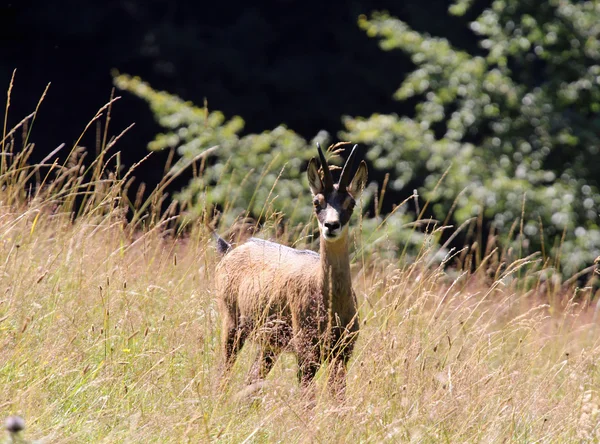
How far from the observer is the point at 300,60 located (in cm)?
1878

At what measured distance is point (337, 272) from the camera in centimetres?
474

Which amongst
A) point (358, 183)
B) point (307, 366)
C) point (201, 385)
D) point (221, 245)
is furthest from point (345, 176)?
point (201, 385)

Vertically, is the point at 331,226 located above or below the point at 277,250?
above

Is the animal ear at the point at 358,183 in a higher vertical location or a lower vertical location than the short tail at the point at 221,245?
higher

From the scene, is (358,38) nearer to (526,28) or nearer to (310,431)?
(526,28)

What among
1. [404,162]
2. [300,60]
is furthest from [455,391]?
[300,60]

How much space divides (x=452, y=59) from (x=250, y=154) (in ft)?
8.54

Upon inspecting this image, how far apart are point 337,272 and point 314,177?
2.20ft

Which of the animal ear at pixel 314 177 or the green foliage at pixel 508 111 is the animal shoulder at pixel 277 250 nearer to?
the animal ear at pixel 314 177

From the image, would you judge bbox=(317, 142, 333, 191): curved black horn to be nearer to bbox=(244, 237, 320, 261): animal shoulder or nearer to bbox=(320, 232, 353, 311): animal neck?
bbox=(320, 232, 353, 311): animal neck

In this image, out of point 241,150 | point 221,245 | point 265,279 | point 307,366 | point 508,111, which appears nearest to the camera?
point 307,366

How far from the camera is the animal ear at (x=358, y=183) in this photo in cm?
508

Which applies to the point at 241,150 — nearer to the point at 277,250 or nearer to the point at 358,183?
the point at 277,250

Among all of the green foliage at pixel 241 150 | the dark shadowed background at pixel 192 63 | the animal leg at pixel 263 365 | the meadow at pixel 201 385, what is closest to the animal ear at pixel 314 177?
the meadow at pixel 201 385
